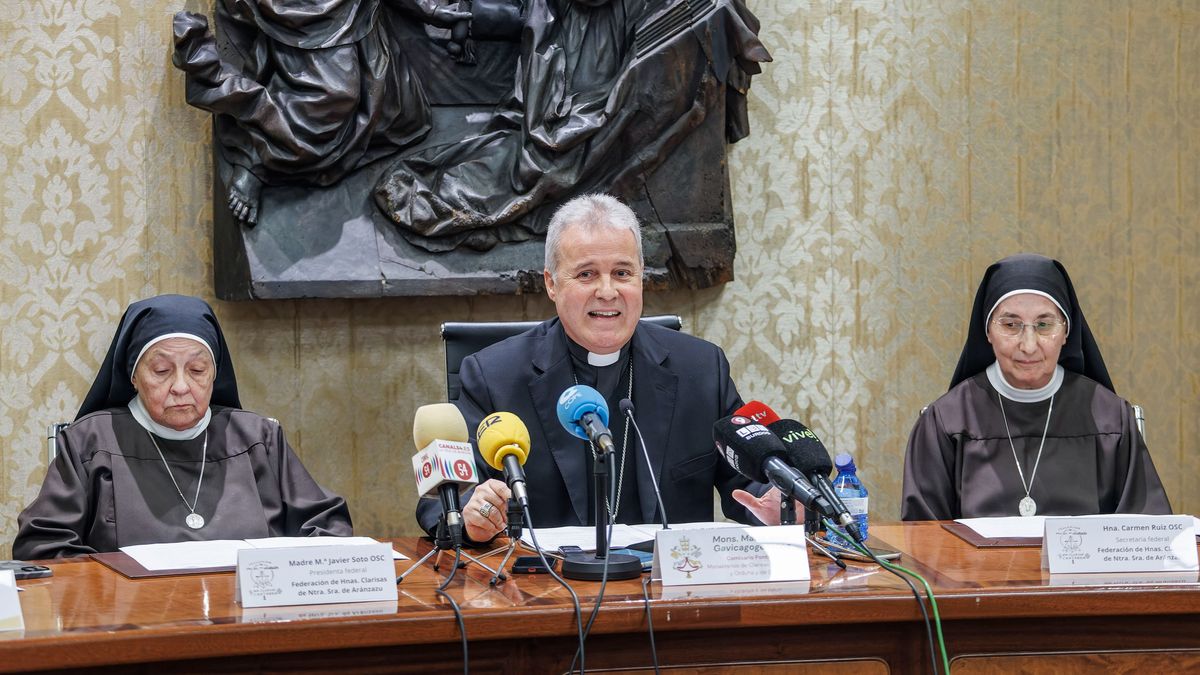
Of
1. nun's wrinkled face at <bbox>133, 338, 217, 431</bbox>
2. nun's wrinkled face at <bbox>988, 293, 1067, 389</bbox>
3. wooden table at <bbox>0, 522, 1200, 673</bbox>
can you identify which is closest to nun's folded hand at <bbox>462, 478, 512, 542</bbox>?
wooden table at <bbox>0, 522, 1200, 673</bbox>

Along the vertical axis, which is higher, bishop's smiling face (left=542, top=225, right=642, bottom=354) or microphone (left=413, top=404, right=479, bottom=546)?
bishop's smiling face (left=542, top=225, right=642, bottom=354)

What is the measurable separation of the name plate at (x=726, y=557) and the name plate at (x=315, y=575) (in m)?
0.45

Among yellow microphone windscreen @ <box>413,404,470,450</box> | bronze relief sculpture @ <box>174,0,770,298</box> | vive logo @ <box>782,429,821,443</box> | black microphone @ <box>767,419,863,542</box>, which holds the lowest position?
black microphone @ <box>767,419,863,542</box>

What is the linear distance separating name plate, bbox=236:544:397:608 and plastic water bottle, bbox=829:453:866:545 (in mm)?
953

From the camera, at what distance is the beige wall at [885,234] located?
14.3 feet

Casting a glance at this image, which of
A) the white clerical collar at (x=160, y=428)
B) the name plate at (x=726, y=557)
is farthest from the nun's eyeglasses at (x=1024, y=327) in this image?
the white clerical collar at (x=160, y=428)

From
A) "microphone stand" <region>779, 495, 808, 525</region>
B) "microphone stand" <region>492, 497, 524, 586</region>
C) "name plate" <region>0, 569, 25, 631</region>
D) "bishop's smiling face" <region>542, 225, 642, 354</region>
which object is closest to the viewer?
"name plate" <region>0, 569, 25, 631</region>

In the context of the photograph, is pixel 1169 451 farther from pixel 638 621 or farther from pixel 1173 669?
pixel 638 621

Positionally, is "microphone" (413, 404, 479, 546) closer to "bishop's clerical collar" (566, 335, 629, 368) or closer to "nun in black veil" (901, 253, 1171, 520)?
"bishop's clerical collar" (566, 335, 629, 368)

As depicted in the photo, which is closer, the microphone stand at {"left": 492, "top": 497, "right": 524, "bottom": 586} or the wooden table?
the wooden table

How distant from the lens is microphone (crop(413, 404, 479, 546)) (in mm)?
2215

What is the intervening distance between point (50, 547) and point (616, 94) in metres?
2.30

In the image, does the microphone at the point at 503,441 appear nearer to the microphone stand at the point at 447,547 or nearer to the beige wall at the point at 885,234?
the microphone stand at the point at 447,547

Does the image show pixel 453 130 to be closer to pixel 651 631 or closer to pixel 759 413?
pixel 759 413
